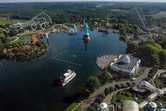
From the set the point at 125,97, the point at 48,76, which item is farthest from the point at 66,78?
the point at 125,97

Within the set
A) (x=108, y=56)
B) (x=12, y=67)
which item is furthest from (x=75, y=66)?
(x=12, y=67)

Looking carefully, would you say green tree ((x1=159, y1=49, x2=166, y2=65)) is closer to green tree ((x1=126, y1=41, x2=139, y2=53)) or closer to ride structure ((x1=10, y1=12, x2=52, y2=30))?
green tree ((x1=126, y1=41, x2=139, y2=53))

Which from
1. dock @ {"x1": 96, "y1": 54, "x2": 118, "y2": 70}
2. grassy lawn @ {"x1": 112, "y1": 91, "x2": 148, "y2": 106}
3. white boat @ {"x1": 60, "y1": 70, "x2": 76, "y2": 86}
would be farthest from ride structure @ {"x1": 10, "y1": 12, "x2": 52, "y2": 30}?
grassy lawn @ {"x1": 112, "y1": 91, "x2": 148, "y2": 106}

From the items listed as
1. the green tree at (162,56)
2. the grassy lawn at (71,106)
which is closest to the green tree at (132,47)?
the green tree at (162,56)

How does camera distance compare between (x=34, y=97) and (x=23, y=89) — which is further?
(x=23, y=89)

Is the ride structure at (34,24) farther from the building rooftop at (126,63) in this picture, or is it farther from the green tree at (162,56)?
the green tree at (162,56)

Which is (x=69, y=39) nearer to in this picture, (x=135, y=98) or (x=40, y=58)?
(x=40, y=58)
